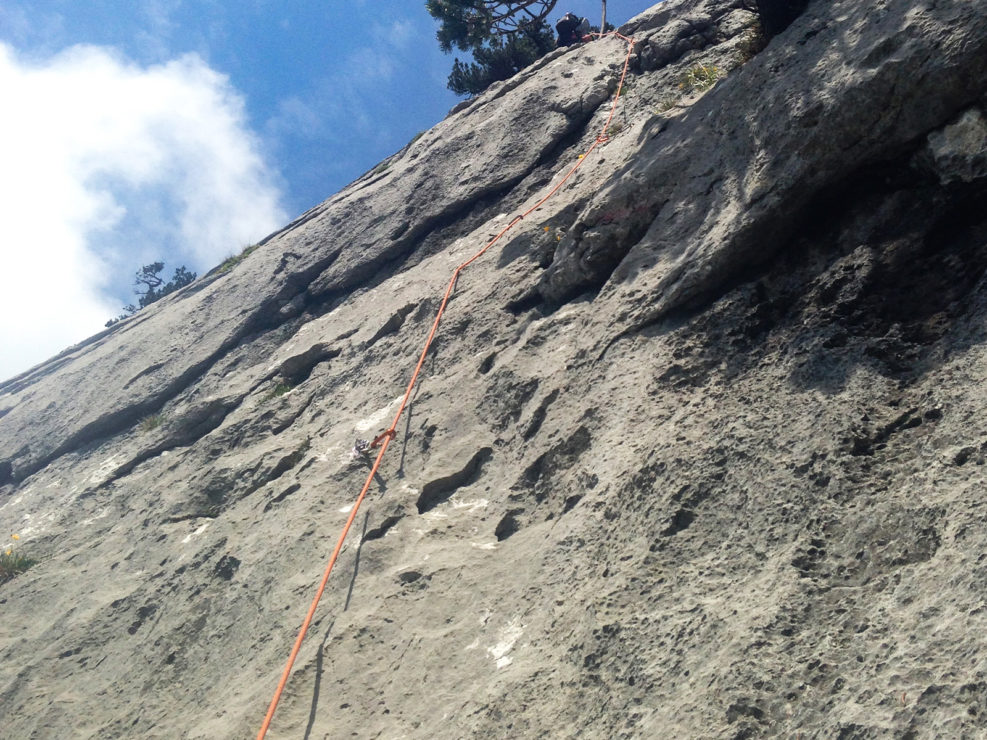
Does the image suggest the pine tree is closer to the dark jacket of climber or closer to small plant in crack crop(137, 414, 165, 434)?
the dark jacket of climber

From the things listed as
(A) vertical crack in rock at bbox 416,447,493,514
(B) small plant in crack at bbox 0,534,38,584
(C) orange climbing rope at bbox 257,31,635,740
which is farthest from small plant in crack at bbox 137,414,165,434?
(A) vertical crack in rock at bbox 416,447,493,514

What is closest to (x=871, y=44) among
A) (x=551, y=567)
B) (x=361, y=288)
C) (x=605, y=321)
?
(x=605, y=321)

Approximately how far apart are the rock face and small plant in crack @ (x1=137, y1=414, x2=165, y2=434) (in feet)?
6.42

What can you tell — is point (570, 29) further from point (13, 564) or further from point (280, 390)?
point (13, 564)

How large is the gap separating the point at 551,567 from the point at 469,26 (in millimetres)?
16820

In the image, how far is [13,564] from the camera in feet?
32.3

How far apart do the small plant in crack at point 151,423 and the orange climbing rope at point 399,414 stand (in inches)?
219

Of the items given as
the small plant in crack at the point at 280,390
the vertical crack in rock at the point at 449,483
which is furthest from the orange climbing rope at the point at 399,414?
the small plant in crack at the point at 280,390

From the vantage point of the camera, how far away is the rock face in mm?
3514

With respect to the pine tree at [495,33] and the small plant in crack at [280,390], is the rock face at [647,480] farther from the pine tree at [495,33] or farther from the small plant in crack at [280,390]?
the pine tree at [495,33]

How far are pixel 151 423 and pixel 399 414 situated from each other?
617cm

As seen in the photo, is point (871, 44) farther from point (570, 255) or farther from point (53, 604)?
point (53, 604)

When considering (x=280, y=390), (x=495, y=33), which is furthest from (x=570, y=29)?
(x=280, y=390)

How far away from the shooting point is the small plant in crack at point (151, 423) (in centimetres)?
1190
